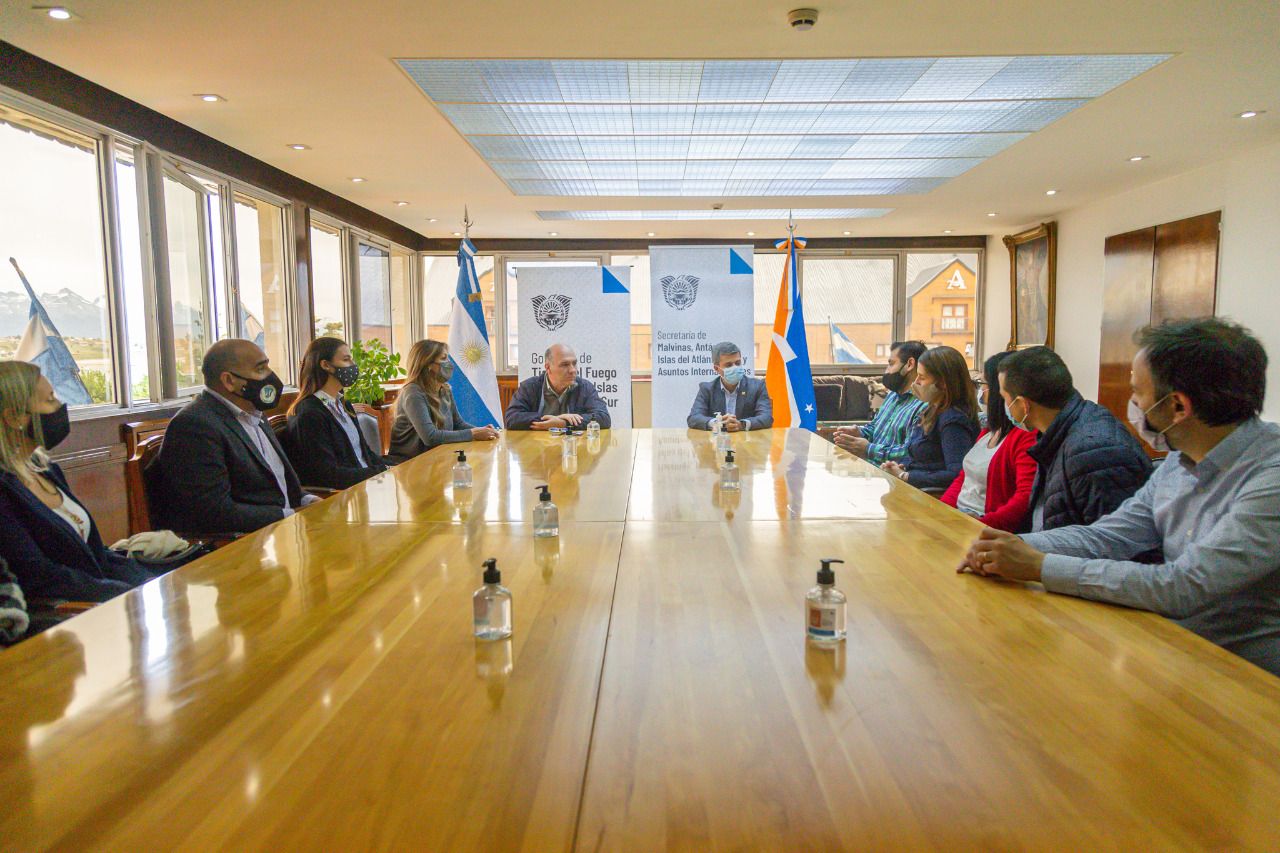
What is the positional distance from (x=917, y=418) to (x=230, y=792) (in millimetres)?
3704

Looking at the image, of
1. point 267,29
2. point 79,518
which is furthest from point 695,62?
point 79,518

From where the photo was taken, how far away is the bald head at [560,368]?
5105mm

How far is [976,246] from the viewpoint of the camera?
10305 millimetres

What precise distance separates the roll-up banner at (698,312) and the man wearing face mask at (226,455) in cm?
431

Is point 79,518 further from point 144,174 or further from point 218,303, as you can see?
point 218,303

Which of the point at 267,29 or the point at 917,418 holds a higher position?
the point at 267,29

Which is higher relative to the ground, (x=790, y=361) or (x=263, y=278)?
(x=263, y=278)

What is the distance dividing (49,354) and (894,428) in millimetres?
4367

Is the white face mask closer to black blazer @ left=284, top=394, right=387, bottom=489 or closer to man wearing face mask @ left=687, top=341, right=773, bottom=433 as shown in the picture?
black blazer @ left=284, top=394, right=387, bottom=489

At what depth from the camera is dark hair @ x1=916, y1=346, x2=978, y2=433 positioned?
3.51 meters

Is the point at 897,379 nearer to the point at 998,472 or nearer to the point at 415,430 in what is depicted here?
the point at 998,472

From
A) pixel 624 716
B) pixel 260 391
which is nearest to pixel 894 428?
pixel 260 391

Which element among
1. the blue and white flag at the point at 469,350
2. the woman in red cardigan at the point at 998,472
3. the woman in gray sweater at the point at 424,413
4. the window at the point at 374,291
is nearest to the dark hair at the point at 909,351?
the woman in red cardigan at the point at 998,472

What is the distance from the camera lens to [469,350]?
702 centimetres
